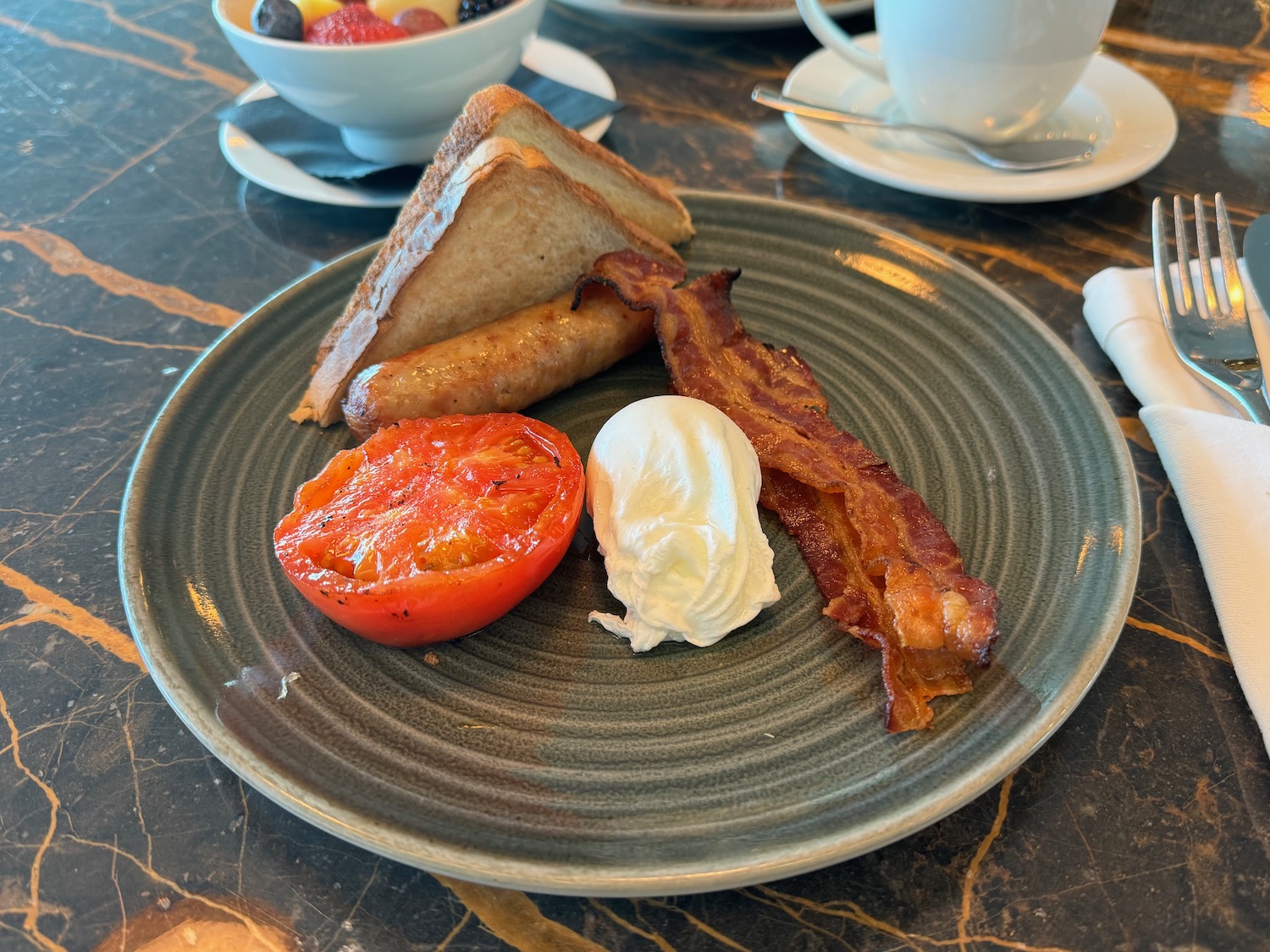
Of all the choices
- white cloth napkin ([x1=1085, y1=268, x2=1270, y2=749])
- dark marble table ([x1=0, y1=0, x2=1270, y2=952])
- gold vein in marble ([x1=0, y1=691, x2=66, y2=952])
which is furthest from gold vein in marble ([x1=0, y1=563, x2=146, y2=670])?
white cloth napkin ([x1=1085, y1=268, x2=1270, y2=749])

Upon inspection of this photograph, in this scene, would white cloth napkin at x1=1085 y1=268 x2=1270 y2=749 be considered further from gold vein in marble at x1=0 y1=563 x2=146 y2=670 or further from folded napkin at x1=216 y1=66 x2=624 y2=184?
gold vein in marble at x1=0 y1=563 x2=146 y2=670

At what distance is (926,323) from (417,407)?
1.09 metres

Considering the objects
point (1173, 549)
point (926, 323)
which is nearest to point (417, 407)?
point (926, 323)

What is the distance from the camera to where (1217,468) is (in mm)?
1575

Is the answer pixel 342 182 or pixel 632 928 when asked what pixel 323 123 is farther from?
pixel 632 928

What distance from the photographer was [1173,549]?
1.60 m

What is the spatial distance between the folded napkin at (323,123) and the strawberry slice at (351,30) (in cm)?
30

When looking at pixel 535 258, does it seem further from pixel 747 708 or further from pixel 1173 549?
pixel 1173 549

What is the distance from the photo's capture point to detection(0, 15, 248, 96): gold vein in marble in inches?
136

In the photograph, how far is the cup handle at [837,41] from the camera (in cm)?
261

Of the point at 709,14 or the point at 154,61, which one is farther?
the point at 154,61

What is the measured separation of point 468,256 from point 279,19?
1108mm

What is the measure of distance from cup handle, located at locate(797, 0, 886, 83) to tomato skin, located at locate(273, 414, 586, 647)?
1.68 m

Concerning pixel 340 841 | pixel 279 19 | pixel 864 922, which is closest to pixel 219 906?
pixel 340 841
